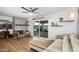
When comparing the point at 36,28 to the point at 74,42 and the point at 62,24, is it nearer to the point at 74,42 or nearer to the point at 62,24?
the point at 62,24

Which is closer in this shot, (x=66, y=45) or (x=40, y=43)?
(x=66, y=45)

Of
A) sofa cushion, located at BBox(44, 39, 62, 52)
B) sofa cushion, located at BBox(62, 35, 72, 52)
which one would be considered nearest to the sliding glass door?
sofa cushion, located at BBox(44, 39, 62, 52)

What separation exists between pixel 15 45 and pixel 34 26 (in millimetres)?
511

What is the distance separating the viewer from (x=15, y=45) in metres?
1.57

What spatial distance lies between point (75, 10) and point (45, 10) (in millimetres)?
520

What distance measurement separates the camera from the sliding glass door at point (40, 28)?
1672 millimetres

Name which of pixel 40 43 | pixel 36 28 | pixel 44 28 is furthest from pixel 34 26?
pixel 40 43

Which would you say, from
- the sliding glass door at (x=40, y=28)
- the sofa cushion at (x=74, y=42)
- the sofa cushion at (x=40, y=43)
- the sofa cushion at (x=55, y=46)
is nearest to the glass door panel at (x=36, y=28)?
the sliding glass door at (x=40, y=28)

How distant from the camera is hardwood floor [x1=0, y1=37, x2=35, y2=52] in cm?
152

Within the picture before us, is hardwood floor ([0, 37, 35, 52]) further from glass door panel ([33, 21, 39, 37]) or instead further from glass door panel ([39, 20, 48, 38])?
glass door panel ([39, 20, 48, 38])

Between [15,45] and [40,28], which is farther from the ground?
[40,28]
